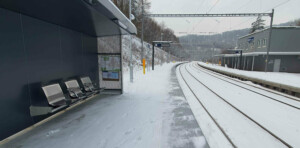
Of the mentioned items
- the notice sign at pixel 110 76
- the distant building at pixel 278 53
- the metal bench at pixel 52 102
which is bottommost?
the metal bench at pixel 52 102

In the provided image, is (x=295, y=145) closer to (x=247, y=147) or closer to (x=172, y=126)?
(x=247, y=147)

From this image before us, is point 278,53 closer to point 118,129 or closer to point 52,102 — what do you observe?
point 118,129

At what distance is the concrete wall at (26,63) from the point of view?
3.06 meters

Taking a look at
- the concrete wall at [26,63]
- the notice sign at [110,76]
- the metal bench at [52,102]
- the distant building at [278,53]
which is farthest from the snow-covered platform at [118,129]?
the distant building at [278,53]

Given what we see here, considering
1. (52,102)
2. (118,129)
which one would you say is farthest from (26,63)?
(118,129)

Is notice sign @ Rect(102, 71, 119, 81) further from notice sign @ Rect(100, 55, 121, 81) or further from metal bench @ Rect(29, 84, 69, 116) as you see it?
metal bench @ Rect(29, 84, 69, 116)

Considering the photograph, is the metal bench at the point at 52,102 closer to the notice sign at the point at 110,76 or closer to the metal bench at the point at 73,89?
the metal bench at the point at 73,89

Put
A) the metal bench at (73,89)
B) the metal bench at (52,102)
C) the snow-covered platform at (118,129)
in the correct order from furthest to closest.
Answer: the metal bench at (73,89)
the metal bench at (52,102)
the snow-covered platform at (118,129)

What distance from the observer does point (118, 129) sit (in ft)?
11.8

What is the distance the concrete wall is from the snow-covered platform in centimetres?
57

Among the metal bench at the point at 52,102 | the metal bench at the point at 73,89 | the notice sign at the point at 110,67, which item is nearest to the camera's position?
the metal bench at the point at 52,102

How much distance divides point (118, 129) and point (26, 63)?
295 cm

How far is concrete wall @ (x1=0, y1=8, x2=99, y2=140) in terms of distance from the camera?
3.06 m

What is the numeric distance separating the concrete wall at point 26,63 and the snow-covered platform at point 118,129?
0.57 metres
